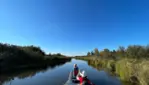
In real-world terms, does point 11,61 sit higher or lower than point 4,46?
lower

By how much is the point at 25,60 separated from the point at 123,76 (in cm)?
2926

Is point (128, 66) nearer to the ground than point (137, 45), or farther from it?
nearer to the ground

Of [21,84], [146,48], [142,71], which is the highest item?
[146,48]

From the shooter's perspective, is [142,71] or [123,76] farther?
[123,76]

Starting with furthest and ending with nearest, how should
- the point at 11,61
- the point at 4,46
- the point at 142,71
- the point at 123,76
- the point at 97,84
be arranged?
the point at 4,46
the point at 11,61
the point at 123,76
the point at 97,84
the point at 142,71

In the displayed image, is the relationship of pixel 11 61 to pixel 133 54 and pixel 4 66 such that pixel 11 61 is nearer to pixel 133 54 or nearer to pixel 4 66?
pixel 4 66

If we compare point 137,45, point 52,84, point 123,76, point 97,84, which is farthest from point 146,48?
point 52,84

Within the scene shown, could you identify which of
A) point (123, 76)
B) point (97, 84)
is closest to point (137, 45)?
point (123, 76)

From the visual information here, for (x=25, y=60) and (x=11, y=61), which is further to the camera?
(x=25, y=60)

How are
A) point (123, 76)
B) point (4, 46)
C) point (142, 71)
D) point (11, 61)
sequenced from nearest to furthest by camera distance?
1. point (142, 71)
2. point (123, 76)
3. point (11, 61)
4. point (4, 46)

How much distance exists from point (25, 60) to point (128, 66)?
30366 millimetres

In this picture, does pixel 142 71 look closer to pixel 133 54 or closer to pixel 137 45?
pixel 133 54

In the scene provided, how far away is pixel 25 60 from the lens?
130ft

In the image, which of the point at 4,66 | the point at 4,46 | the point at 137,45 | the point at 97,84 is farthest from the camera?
the point at 137,45
